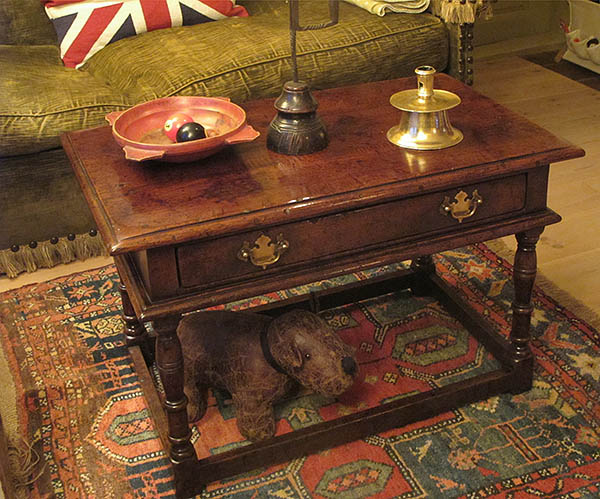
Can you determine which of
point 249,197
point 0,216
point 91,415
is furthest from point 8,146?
point 249,197

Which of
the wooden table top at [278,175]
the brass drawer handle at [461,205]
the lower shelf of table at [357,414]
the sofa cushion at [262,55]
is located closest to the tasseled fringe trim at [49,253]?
the sofa cushion at [262,55]

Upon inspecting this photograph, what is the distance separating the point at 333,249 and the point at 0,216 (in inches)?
43.5

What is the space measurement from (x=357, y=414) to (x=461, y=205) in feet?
1.42

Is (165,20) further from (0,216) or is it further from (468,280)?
(468,280)

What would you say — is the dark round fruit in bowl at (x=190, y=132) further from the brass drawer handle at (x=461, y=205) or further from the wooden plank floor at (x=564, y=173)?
the wooden plank floor at (x=564, y=173)

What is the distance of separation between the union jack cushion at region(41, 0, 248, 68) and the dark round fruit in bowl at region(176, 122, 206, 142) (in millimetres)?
1132

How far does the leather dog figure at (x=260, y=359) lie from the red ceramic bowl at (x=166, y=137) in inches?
13.3

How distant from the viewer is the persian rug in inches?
54.9

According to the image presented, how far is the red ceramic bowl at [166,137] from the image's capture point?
51.0 inches

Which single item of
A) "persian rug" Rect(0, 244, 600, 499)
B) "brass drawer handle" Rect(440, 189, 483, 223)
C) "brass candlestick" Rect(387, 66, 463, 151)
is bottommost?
"persian rug" Rect(0, 244, 600, 499)

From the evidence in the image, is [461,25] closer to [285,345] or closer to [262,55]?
[262,55]

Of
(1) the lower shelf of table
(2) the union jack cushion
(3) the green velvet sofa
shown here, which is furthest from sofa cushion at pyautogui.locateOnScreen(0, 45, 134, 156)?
(1) the lower shelf of table

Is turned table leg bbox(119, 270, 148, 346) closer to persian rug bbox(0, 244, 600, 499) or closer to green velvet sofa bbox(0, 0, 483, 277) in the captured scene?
persian rug bbox(0, 244, 600, 499)

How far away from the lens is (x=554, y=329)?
1.77 m
